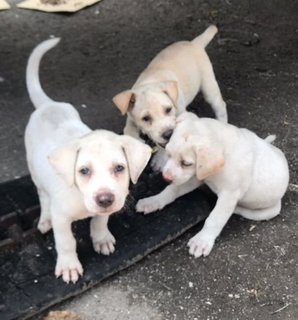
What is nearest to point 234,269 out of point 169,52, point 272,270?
point 272,270

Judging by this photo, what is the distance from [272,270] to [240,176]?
0.63m

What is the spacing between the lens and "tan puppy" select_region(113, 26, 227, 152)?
4.72 meters

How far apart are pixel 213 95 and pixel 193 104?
0.47 metres

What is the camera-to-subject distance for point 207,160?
404cm

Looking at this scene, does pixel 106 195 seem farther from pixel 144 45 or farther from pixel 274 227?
pixel 144 45

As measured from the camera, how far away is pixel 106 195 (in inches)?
133

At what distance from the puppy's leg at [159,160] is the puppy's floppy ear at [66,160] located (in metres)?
1.56

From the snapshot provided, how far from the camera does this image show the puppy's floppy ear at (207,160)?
13.3ft

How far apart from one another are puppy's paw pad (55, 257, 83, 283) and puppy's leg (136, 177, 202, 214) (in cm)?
75

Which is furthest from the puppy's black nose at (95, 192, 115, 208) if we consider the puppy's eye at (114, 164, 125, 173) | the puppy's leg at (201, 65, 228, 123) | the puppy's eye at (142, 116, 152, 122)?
the puppy's leg at (201, 65, 228, 123)

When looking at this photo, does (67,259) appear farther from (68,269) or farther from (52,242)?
(52,242)

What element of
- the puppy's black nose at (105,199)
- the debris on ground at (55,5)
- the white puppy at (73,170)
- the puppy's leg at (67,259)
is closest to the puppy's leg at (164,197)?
the white puppy at (73,170)

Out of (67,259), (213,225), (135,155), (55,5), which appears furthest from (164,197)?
(55,5)

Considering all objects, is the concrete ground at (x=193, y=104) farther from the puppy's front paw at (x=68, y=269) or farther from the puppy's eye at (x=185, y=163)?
the puppy's eye at (x=185, y=163)
